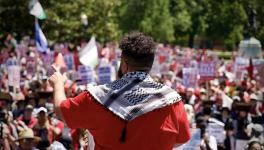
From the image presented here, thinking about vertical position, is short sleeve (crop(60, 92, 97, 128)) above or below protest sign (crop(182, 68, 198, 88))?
above

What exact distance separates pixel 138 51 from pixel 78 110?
0.41 m

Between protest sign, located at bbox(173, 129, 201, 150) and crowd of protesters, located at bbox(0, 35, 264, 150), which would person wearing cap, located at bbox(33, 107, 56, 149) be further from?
protest sign, located at bbox(173, 129, 201, 150)

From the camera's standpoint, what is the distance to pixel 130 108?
3418 mm

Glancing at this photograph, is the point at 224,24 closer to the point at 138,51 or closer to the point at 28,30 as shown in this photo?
the point at 28,30

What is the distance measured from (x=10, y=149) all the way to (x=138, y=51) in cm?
493

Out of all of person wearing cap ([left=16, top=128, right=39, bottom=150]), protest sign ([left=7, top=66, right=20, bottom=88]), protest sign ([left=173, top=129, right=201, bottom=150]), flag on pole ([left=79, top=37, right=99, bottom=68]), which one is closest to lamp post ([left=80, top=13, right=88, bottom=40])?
flag on pole ([left=79, top=37, right=99, bottom=68])

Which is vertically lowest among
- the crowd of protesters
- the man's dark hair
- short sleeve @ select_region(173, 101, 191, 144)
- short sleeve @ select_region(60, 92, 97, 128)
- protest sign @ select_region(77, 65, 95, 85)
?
the crowd of protesters

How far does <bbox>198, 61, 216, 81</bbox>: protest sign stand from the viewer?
16969 mm

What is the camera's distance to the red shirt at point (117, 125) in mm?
3396

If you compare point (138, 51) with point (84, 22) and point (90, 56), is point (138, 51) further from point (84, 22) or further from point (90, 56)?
point (84, 22)

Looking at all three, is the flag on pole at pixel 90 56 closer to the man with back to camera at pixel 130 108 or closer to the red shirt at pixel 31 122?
the red shirt at pixel 31 122

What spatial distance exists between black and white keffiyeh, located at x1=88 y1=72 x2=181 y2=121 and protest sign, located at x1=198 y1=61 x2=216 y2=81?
44.4ft

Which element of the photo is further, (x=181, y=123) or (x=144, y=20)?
(x=144, y=20)

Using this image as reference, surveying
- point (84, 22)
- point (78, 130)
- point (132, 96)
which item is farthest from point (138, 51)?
point (84, 22)
